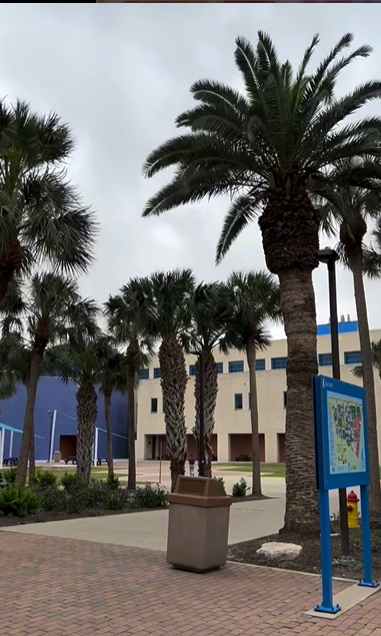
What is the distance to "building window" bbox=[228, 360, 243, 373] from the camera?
66812mm

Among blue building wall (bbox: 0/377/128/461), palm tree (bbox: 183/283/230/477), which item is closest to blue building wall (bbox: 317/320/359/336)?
blue building wall (bbox: 0/377/128/461)

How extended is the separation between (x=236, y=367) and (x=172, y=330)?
154ft

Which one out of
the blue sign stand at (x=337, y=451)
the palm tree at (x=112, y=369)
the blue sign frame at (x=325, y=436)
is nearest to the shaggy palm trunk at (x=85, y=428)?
the palm tree at (x=112, y=369)

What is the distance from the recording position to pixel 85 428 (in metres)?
25.7

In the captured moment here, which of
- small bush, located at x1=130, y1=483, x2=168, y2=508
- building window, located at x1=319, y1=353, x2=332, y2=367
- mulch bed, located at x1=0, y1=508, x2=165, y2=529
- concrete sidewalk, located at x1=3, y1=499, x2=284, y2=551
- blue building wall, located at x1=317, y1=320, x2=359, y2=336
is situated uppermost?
blue building wall, located at x1=317, y1=320, x2=359, y2=336

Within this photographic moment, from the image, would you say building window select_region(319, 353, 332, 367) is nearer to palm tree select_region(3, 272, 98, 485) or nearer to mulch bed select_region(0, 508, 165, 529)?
palm tree select_region(3, 272, 98, 485)

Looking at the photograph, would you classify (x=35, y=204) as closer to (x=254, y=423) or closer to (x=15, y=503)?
(x=15, y=503)

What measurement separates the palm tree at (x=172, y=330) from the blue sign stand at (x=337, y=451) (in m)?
12.9

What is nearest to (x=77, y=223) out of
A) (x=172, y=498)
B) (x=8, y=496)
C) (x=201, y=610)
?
(x=8, y=496)

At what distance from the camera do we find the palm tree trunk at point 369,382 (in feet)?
43.4

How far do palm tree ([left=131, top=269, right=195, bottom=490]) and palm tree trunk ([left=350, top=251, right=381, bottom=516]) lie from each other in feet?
23.3

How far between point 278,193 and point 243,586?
6916 millimetres

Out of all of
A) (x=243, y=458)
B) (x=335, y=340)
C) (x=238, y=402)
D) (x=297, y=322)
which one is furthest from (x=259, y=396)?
(x=335, y=340)

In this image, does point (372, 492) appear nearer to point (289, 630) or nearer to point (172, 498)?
point (172, 498)
